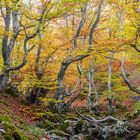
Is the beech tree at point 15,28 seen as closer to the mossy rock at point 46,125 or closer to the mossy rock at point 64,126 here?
the mossy rock at point 46,125

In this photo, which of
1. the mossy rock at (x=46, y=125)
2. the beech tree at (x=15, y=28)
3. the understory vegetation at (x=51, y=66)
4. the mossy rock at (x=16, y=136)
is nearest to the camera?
the mossy rock at (x=16, y=136)

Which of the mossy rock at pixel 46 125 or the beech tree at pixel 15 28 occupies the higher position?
the beech tree at pixel 15 28

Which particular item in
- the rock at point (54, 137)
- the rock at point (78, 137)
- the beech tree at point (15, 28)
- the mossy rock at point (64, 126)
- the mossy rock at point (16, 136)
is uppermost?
the beech tree at point (15, 28)

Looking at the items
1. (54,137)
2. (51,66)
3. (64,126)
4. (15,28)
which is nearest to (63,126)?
(64,126)

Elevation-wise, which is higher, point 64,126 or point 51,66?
point 51,66

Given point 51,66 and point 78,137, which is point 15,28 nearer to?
point 51,66

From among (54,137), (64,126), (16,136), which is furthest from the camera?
(64,126)

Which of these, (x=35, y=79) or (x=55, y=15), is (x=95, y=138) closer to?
(x=35, y=79)

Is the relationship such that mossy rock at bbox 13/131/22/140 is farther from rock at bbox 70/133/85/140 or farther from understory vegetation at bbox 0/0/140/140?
rock at bbox 70/133/85/140

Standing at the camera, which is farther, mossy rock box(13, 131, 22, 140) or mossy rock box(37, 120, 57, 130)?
mossy rock box(37, 120, 57, 130)

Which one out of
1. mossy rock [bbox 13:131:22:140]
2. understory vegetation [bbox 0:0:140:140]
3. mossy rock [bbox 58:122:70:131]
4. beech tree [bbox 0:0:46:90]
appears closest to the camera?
mossy rock [bbox 13:131:22:140]

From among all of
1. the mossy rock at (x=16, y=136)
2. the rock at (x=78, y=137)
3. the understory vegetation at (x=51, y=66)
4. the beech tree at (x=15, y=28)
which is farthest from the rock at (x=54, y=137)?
the beech tree at (x=15, y=28)

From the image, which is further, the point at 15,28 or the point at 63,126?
the point at 63,126

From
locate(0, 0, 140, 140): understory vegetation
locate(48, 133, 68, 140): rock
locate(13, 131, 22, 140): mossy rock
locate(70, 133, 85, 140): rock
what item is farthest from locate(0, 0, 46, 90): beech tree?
locate(13, 131, 22, 140): mossy rock
